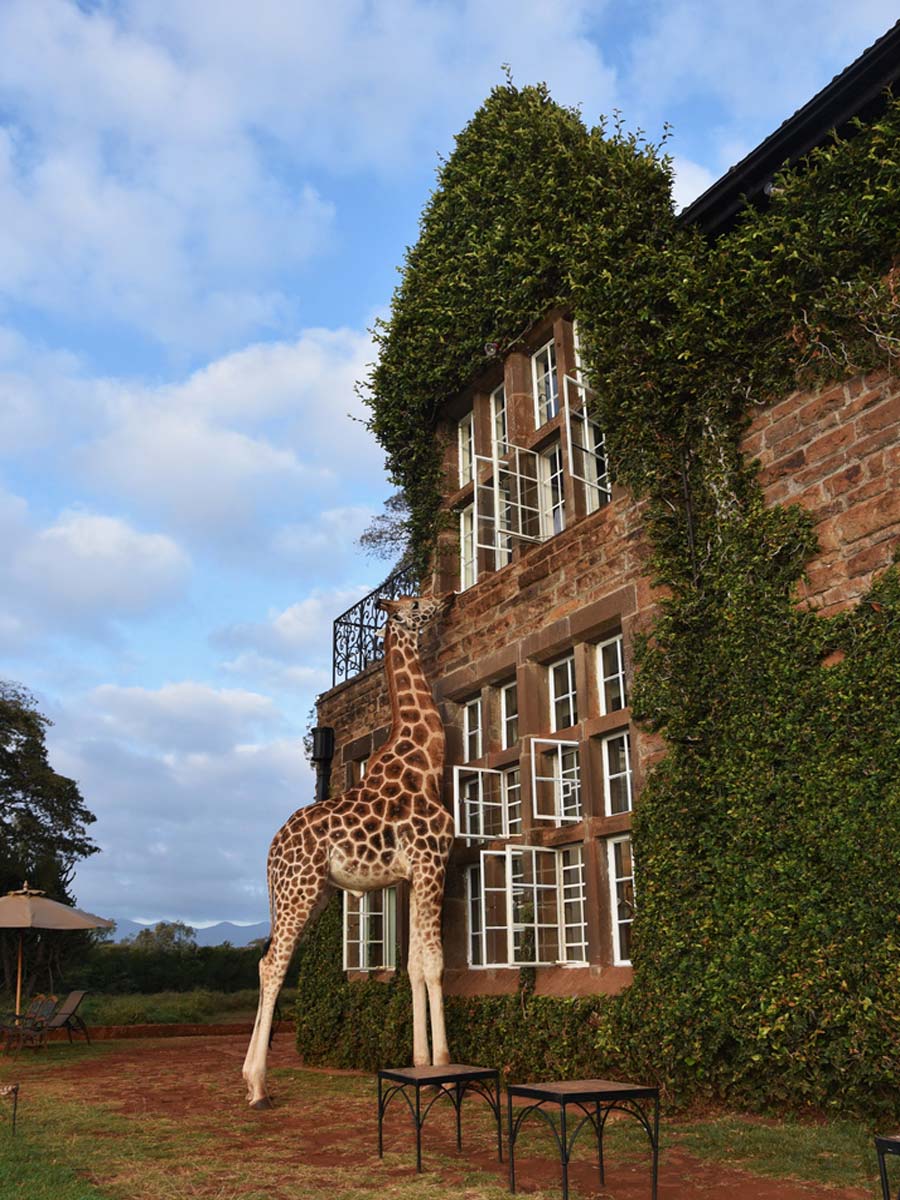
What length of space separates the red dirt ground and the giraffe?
816 millimetres

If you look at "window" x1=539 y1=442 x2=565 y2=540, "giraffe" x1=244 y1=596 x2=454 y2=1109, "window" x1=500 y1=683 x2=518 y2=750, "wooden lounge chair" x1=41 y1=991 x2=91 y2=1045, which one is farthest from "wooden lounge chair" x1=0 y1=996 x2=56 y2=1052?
"window" x1=539 y1=442 x2=565 y2=540

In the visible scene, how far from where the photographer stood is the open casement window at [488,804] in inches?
400

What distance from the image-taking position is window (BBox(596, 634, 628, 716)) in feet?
29.7

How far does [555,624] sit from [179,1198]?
5.67 metres

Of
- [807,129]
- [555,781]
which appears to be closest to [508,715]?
[555,781]

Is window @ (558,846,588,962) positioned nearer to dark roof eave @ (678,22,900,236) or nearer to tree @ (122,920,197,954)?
dark roof eave @ (678,22,900,236)

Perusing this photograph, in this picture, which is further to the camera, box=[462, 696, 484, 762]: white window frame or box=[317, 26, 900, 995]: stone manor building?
box=[462, 696, 484, 762]: white window frame

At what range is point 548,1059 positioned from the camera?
844 cm

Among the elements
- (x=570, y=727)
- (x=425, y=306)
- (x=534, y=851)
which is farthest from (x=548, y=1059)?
(x=425, y=306)

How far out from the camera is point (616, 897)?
863 centimetres

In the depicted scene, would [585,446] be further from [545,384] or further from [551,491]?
[545,384]

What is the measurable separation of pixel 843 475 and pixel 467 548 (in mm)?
5357

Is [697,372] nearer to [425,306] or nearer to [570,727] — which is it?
[570,727]

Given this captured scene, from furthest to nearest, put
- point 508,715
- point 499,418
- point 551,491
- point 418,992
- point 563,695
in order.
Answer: point 499,418
point 551,491
point 508,715
point 563,695
point 418,992
